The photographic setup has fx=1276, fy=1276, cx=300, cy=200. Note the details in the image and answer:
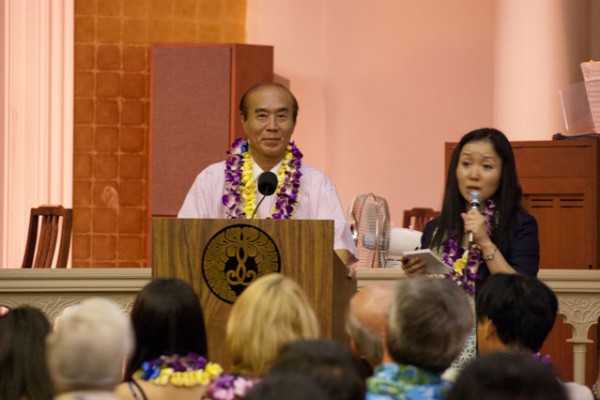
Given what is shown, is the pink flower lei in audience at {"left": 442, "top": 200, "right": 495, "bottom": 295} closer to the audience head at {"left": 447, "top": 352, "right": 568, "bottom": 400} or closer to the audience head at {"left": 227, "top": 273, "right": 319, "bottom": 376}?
the audience head at {"left": 227, "top": 273, "right": 319, "bottom": 376}

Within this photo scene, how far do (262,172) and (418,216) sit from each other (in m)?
3.84

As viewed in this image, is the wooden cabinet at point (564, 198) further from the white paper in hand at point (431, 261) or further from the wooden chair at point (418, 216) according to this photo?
the wooden chair at point (418, 216)

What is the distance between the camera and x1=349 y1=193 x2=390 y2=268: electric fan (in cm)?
562

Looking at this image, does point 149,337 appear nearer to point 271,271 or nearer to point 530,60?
point 271,271

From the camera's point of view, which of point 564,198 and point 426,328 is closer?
point 426,328

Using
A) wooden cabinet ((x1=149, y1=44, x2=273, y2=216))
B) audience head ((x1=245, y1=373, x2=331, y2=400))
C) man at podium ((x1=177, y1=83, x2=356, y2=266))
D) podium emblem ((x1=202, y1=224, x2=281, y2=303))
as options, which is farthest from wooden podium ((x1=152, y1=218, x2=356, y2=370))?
wooden cabinet ((x1=149, y1=44, x2=273, y2=216))

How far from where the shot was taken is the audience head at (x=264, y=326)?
111 inches

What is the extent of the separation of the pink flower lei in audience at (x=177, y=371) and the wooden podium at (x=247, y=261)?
74 cm

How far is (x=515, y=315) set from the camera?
3246 mm

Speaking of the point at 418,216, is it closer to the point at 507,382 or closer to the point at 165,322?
the point at 165,322

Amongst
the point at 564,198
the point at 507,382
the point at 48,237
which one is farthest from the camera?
the point at 48,237

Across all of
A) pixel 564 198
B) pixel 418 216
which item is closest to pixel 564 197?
pixel 564 198

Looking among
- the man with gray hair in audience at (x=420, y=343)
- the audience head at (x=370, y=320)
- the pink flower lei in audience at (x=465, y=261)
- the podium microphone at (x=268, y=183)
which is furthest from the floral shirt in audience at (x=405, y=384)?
the podium microphone at (x=268, y=183)

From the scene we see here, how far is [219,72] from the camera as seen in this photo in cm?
889
